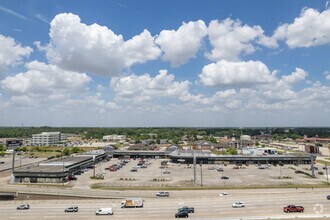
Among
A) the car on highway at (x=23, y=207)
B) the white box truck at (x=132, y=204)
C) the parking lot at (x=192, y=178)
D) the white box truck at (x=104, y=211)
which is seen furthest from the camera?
the parking lot at (x=192, y=178)

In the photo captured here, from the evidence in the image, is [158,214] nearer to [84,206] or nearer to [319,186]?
[84,206]

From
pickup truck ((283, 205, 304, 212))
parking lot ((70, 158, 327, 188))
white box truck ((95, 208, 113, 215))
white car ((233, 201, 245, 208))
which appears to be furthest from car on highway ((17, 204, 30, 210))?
pickup truck ((283, 205, 304, 212))

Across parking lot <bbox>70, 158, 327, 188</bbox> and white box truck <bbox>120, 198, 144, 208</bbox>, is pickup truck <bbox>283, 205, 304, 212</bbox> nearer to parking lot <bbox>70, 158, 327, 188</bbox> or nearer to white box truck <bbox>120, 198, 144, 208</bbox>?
white box truck <bbox>120, 198, 144, 208</bbox>

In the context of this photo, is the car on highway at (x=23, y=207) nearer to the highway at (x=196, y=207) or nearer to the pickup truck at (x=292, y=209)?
the highway at (x=196, y=207)

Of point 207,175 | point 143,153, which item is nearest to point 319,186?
point 207,175

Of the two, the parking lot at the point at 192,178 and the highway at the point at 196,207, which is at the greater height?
the highway at the point at 196,207

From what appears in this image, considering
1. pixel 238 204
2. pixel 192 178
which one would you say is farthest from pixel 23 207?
pixel 192 178

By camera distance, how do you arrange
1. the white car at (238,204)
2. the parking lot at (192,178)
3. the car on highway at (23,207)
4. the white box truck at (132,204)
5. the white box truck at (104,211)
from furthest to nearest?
the parking lot at (192,178), the white box truck at (132,204), the car on highway at (23,207), the white car at (238,204), the white box truck at (104,211)

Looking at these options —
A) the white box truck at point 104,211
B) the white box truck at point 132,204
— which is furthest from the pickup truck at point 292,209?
the white box truck at point 104,211

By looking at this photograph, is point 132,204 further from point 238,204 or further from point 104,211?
point 238,204
